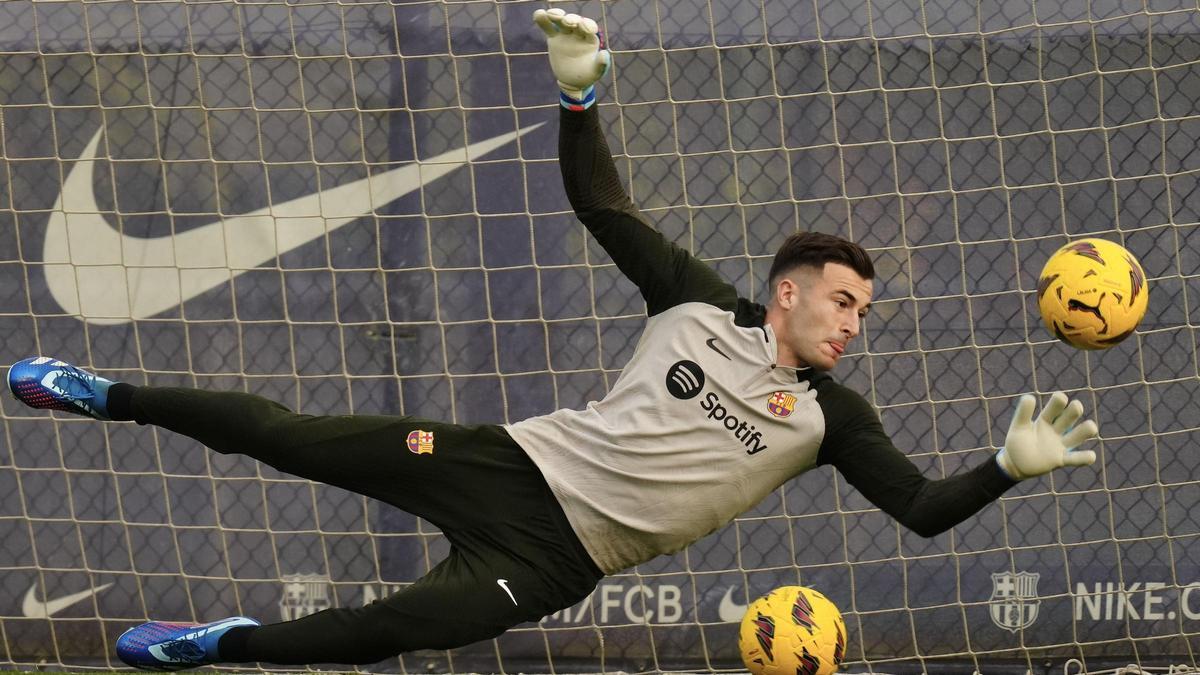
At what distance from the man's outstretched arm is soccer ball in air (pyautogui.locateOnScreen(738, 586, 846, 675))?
42.9 inches

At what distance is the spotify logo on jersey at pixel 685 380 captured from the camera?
149 inches

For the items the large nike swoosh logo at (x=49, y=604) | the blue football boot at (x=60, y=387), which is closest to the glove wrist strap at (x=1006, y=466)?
the blue football boot at (x=60, y=387)

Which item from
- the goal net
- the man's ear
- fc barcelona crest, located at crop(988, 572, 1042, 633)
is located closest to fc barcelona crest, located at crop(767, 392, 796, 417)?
the man's ear

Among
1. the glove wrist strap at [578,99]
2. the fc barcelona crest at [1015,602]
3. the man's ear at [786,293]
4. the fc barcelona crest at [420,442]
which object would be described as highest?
the glove wrist strap at [578,99]

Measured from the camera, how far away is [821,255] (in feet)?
12.7

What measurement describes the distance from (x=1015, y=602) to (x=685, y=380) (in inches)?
111

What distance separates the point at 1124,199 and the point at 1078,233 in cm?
25

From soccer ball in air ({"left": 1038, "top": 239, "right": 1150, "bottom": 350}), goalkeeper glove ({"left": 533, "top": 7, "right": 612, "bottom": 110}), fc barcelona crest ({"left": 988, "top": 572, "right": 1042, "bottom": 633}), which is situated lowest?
fc barcelona crest ({"left": 988, "top": 572, "right": 1042, "bottom": 633})

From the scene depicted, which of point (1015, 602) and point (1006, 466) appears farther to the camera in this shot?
point (1015, 602)

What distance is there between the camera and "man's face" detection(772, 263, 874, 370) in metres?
3.80

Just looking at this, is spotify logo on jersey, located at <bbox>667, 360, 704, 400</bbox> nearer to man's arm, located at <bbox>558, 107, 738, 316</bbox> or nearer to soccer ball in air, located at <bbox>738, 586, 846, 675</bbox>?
man's arm, located at <bbox>558, 107, 738, 316</bbox>

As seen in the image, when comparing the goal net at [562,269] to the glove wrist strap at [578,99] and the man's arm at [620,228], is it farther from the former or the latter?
the glove wrist strap at [578,99]

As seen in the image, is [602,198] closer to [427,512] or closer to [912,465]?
Result: [427,512]

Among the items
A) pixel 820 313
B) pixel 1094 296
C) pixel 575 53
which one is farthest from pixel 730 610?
pixel 575 53
